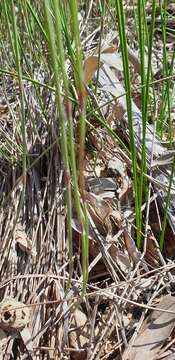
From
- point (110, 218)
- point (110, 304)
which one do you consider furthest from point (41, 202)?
point (110, 304)

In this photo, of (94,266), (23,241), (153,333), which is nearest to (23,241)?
(23,241)

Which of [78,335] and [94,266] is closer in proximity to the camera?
[78,335]

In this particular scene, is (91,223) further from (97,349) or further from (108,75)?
(108,75)

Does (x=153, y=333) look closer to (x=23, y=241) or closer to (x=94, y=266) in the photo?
(x=94, y=266)

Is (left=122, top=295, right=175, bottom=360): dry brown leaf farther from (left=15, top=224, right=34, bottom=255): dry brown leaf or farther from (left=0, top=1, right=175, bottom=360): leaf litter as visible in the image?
(left=15, top=224, right=34, bottom=255): dry brown leaf

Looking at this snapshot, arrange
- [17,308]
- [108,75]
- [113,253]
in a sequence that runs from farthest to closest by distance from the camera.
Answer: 1. [108,75]
2. [113,253]
3. [17,308]
